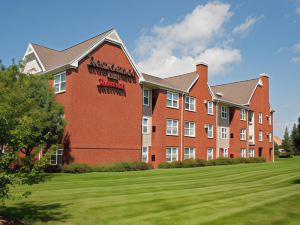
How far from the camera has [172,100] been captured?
38.5 metres

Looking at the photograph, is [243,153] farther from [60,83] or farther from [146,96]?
[60,83]

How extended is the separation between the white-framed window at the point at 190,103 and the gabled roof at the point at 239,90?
39.7ft

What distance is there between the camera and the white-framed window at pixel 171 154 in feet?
123

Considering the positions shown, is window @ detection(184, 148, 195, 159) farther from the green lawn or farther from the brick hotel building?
the green lawn

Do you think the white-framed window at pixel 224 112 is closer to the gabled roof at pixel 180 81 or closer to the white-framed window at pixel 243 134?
the white-framed window at pixel 243 134

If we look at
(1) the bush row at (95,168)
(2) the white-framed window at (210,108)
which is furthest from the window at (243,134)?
(1) the bush row at (95,168)

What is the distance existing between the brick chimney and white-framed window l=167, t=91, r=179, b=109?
558 cm

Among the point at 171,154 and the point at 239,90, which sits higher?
the point at 239,90

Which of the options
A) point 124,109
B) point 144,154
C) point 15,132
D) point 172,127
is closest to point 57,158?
point 124,109

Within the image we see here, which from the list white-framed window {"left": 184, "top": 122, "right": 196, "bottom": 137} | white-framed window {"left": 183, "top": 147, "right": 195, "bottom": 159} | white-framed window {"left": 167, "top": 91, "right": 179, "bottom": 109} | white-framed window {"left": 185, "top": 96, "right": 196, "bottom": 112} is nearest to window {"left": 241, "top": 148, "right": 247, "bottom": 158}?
white-framed window {"left": 183, "top": 147, "right": 195, "bottom": 159}

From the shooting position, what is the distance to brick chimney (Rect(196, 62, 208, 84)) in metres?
43.0

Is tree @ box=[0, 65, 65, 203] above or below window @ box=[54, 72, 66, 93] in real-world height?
below

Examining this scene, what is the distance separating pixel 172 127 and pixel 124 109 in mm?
7570

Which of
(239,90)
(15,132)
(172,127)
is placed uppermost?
(239,90)
